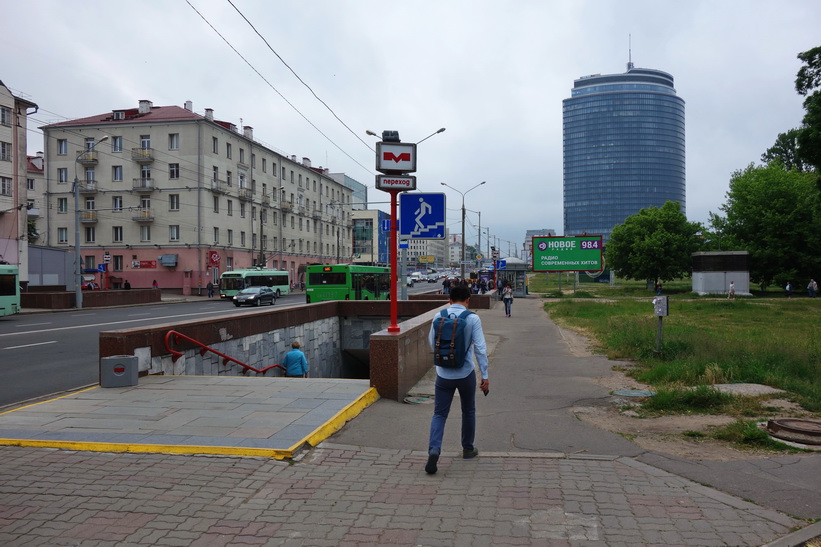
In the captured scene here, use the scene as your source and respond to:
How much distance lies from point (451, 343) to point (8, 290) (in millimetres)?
29675

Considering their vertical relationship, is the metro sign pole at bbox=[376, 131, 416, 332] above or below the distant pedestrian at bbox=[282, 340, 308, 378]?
above

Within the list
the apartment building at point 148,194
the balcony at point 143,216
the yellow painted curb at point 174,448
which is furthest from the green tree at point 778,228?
the yellow painted curb at point 174,448

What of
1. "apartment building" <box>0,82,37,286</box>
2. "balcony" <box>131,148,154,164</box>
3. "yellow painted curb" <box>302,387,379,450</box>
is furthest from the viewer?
"balcony" <box>131,148,154,164</box>

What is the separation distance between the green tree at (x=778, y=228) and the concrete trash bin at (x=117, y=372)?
60.8 meters

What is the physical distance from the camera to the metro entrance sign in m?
52.1

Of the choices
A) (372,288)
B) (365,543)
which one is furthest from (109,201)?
(365,543)

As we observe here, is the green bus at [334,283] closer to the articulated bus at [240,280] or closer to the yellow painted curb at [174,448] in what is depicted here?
the articulated bus at [240,280]

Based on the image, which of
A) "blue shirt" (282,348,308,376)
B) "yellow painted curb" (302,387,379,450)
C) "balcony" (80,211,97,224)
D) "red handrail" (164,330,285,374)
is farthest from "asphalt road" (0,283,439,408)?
"balcony" (80,211,97,224)

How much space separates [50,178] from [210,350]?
182 ft

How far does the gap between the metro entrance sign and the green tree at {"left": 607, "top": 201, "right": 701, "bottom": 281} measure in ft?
59.8

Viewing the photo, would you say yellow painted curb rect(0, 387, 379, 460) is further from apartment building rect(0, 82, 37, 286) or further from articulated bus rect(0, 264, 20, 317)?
apartment building rect(0, 82, 37, 286)

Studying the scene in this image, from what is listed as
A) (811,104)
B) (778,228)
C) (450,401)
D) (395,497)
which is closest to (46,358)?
(450,401)

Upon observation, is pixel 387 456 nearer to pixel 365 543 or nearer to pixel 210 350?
pixel 365 543

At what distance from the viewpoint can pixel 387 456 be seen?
5.93 m
